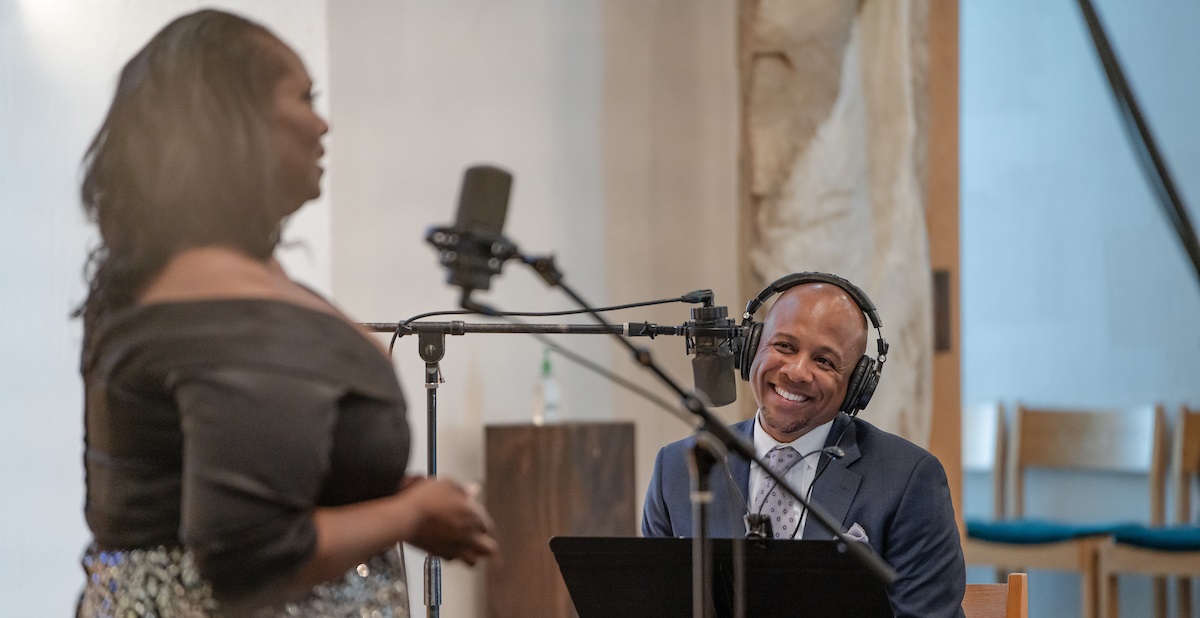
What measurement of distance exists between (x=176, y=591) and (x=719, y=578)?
0.82 meters

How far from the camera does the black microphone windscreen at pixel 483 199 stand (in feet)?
4.53

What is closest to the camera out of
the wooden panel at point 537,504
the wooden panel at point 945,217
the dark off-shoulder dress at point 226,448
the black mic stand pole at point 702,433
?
the dark off-shoulder dress at point 226,448

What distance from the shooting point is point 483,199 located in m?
1.39

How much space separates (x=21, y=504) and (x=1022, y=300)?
4.86 meters

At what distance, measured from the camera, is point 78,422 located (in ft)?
8.84

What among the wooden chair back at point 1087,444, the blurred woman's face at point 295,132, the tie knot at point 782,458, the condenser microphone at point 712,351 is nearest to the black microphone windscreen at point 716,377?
the condenser microphone at point 712,351

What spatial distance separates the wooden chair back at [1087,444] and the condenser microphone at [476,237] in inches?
193

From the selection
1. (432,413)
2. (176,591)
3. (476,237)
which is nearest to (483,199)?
(476,237)

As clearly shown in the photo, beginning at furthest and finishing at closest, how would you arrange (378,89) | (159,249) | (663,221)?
(663,221)
(378,89)
(159,249)

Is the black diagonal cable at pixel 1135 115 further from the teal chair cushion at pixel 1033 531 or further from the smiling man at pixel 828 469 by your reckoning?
the smiling man at pixel 828 469

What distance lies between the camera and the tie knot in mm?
2441

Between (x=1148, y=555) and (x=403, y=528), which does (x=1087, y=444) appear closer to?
(x=1148, y=555)

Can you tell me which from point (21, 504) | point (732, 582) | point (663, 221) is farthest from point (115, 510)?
point (663, 221)

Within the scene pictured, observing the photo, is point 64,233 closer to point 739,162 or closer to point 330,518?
point 330,518
